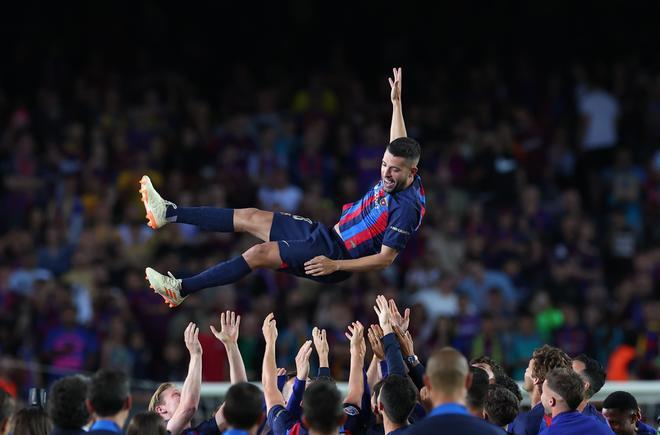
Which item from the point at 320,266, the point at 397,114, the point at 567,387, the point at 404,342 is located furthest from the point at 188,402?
the point at 397,114

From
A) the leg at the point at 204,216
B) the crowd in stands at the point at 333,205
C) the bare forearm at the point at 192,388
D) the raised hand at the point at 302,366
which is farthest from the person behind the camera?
the crowd in stands at the point at 333,205

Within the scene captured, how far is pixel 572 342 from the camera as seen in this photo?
43.4 feet

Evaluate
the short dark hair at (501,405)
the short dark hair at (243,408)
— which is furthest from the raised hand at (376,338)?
the short dark hair at (243,408)

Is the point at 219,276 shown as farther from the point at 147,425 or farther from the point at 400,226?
the point at 147,425

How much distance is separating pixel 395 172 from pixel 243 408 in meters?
2.74

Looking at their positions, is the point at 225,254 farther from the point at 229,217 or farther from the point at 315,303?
the point at 229,217

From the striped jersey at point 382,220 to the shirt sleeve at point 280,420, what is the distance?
1.71 metres

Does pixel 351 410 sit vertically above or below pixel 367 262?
below

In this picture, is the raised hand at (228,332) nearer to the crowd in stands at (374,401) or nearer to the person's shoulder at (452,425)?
the crowd in stands at (374,401)

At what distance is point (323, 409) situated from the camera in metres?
5.96

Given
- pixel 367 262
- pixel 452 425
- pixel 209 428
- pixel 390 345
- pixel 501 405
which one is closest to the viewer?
pixel 452 425

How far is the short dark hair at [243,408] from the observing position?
5895 millimetres

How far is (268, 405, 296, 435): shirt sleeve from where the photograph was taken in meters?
6.86

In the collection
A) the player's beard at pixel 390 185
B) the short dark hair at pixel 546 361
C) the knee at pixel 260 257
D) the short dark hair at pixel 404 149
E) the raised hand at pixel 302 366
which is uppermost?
the short dark hair at pixel 404 149
